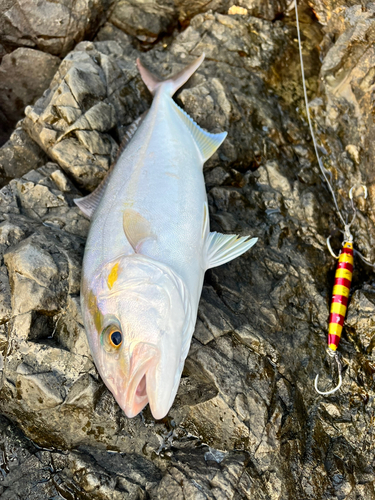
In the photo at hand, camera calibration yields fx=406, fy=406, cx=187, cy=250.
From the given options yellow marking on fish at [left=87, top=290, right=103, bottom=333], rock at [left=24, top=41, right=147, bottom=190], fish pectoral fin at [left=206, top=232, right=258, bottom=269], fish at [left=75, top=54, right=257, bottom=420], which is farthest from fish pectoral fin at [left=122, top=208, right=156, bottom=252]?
rock at [left=24, top=41, right=147, bottom=190]

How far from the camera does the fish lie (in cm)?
258

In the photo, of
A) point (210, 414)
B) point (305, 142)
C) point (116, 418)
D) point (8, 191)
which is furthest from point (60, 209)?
point (305, 142)

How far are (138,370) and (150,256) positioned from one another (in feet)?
2.71

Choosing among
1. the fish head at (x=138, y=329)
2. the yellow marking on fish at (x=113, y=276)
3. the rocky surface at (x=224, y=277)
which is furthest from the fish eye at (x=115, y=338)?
the rocky surface at (x=224, y=277)

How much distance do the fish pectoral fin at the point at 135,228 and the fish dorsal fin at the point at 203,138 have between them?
1163 mm

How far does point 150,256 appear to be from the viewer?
296 cm

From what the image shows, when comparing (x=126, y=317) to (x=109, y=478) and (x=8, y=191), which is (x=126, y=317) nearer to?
(x=109, y=478)

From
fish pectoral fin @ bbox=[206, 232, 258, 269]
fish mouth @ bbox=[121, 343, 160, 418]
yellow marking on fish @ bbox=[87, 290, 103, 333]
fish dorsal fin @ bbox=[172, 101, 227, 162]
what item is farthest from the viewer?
fish dorsal fin @ bbox=[172, 101, 227, 162]

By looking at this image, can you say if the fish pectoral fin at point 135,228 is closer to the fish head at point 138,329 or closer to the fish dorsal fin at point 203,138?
the fish head at point 138,329

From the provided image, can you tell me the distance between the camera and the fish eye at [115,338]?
8.73 ft

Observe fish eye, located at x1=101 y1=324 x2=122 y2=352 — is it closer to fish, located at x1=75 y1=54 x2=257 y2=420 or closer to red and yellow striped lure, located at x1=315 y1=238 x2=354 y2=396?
fish, located at x1=75 y1=54 x2=257 y2=420

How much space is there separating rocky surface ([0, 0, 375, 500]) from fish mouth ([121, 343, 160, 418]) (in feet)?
1.96

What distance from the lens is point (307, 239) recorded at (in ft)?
13.6

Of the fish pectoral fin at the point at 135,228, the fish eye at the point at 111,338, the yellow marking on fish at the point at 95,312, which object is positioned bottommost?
the yellow marking on fish at the point at 95,312
